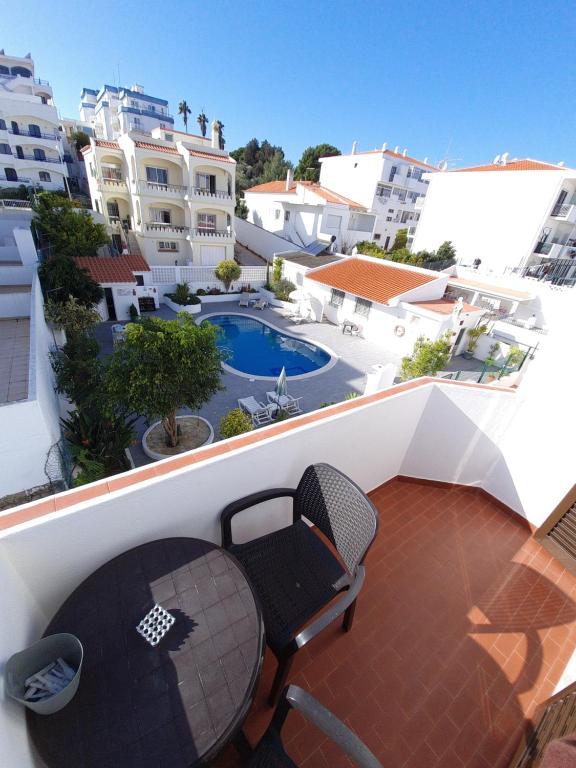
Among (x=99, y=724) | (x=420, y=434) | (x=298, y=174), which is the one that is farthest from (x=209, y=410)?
(x=298, y=174)

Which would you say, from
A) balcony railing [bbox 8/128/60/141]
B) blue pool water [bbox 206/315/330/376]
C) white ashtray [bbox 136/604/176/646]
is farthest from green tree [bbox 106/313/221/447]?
balcony railing [bbox 8/128/60/141]

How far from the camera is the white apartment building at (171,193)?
70.4ft

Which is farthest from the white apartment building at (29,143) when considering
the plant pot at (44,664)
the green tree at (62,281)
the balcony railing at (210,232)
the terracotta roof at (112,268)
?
the plant pot at (44,664)

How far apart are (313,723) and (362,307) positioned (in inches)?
741

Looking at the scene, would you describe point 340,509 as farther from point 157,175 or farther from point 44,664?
point 157,175

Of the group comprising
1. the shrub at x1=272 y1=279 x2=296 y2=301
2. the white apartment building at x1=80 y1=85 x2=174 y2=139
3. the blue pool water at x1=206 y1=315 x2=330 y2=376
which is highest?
the white apartment building at x1=80 y1=85 x2=174 y2=139

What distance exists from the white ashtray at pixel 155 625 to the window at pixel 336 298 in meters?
19.4

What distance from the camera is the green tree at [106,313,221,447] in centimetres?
687

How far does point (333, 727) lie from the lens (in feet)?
6.21

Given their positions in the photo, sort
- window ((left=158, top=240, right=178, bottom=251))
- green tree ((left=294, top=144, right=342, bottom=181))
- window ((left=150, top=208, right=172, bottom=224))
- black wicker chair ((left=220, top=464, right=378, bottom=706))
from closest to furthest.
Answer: black wicker chair ((left=220, top=464, right=378, bottom=706))
window ((left=150, top=208, right=172, bottom=224))
window ((left=158, top=240, right=178, bottom=251))
green tree ((left=294, top=144, right=342, bottom=181))

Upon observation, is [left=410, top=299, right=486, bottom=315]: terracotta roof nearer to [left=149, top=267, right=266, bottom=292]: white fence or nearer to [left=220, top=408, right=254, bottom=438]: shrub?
[left=149, top=267, right=266, bottom=292]: white fence

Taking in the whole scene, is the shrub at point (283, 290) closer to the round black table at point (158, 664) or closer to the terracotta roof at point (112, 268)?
the terracotta roof at point (112, 268)

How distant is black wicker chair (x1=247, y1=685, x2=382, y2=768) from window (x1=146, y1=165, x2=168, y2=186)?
1047 inches

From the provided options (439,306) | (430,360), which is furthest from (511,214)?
(430,360)
